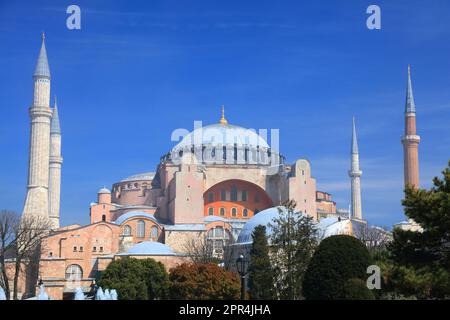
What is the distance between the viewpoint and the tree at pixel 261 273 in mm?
22698

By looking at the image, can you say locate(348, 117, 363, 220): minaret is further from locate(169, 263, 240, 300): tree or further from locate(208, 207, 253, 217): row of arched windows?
locate(169, 263, 240, 300): tree

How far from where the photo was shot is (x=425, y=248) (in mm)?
17203

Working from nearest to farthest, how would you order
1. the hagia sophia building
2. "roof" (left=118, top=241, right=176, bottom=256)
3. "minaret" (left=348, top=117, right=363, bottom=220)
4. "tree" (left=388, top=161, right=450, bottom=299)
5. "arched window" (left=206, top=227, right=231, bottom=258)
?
1. "tree" (left=388, top=161, right=450, bottom=299)
2. "roof" (left=118, top=241, right=176, bottom=256)
3. the hagia sophia building
4. "arched window" (left=206, top=227, right=231, bottom=258)
5. "minaret" (left=348, top=117, right=363, bottom=220)

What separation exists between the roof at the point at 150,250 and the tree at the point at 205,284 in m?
12.3

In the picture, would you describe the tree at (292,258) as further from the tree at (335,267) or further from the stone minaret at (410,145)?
the stone minaret at (410,145)

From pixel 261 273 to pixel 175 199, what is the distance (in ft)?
71.0

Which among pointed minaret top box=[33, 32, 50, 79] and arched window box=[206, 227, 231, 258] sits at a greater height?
pointed minaret top box=[33, 32, 50, 79]

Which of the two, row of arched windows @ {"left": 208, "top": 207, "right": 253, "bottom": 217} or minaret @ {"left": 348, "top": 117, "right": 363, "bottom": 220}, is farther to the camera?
minaret @ {"left": 348, "top": 117, "right": 363, "bottom": 220}

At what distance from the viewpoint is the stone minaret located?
46.8m

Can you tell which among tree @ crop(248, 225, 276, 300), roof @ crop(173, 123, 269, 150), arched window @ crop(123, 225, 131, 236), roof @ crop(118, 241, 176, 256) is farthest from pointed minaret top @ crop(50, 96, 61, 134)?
tree @ crop(248, 225, 276, 300)

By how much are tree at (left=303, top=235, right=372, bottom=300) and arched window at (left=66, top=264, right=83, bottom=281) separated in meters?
26.1

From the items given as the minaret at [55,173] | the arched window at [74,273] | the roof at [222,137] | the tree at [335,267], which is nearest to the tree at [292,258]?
the tree at [335,267]
